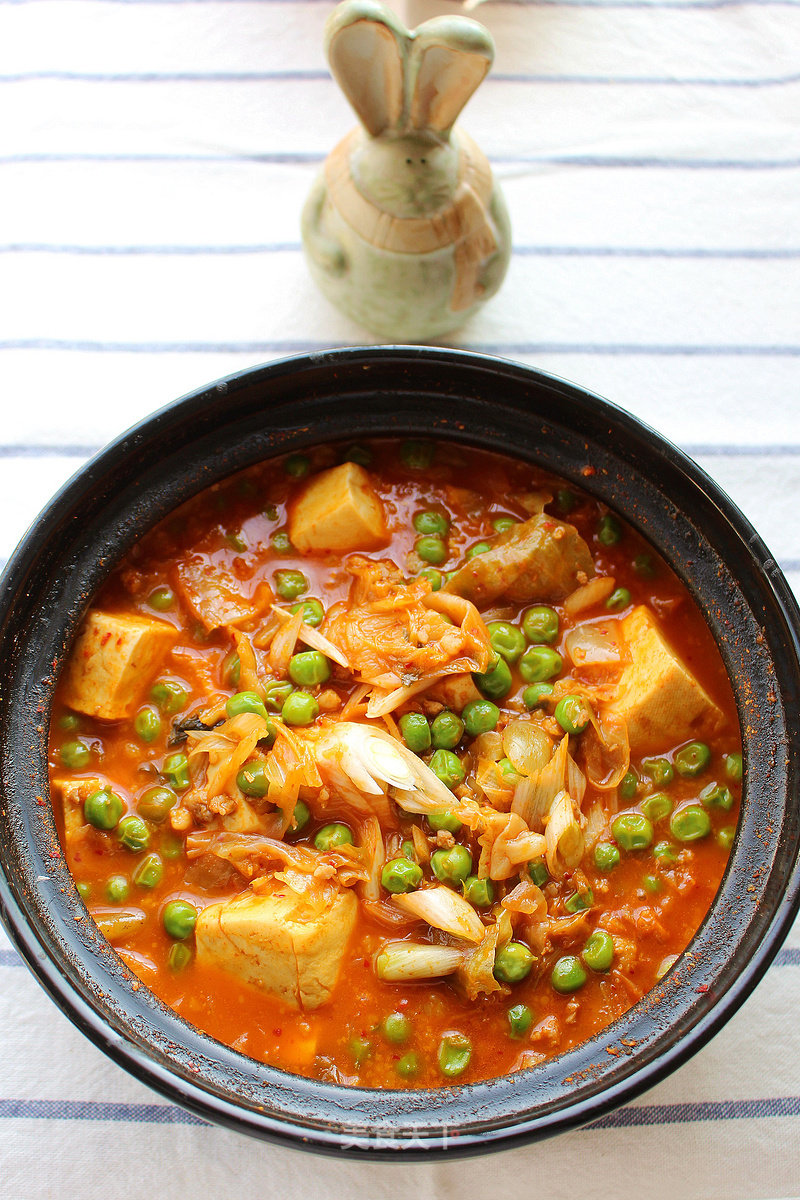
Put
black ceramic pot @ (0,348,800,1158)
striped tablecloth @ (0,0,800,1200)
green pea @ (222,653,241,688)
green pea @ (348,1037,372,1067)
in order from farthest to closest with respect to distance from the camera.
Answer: striped tablecloth @ (0,0,800,1200) → green pea @ (222,653,241,688) → green pea @ (348,1037,372,1067) → black ceramic pot @ (0,348,800,1158)

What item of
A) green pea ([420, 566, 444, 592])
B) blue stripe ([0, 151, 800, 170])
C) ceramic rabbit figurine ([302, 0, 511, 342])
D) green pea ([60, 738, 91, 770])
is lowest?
green pea ([60, 738, 91, 770])

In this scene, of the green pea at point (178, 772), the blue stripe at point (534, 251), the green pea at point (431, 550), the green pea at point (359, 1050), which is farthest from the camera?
the blue stripe at point (534, 251)

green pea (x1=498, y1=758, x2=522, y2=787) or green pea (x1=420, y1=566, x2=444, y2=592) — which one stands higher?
green pea (x1=420, y1=566, x2=444, y2=592)

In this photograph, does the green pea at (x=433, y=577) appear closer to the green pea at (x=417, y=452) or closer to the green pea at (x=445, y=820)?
the green pea at (x=417, y=452)

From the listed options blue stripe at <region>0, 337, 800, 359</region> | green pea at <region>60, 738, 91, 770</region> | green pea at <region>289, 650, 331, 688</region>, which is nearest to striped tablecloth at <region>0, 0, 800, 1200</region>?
blue stripe at <region>0, 337, 800, 359</region>

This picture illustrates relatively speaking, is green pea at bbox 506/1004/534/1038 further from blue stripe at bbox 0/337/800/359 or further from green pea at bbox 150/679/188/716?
blue stripe at bbox 0/337/800/359

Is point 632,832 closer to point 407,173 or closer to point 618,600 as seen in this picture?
point 618,600

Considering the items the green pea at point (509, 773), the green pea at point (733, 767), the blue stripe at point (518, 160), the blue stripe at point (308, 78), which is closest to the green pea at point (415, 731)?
the green pea at point (509, 773)
